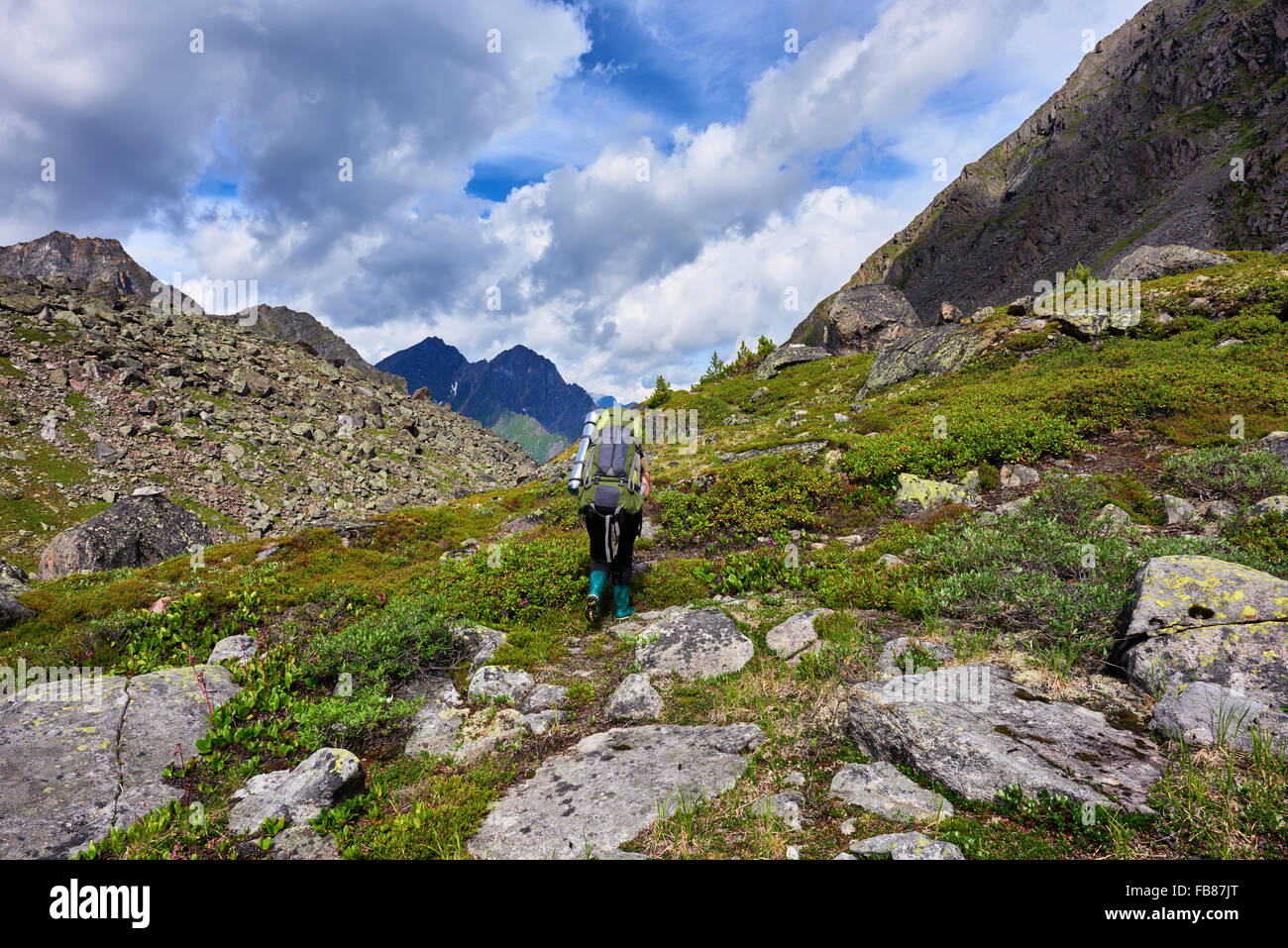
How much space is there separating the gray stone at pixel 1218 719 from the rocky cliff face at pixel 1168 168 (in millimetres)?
152117

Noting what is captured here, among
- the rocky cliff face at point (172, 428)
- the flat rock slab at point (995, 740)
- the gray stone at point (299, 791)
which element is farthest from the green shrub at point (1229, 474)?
the rocky cliff face at point (172, 428)

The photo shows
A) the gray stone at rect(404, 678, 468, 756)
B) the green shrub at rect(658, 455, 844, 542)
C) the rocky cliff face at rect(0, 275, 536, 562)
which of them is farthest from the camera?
the rocky cliff face at rect(0, 275, 536, 562)

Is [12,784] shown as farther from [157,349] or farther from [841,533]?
[157,349]

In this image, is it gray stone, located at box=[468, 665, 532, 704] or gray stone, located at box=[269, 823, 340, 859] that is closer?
gray stone, located at box=[269, 823, 340, 859]

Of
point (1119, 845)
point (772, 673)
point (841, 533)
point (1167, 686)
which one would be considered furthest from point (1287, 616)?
point (841, 533)

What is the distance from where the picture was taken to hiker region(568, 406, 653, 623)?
28.8 ft

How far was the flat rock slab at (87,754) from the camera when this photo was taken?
411cm

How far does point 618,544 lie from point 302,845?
5.92 m

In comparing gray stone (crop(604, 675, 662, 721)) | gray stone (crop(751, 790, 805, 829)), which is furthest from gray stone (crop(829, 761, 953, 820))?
gray stone (crop(604, 675, 662, 721))

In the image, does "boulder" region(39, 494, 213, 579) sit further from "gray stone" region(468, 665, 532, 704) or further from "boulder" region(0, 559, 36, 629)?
"gray stone" region(468, 665, 532, 704)

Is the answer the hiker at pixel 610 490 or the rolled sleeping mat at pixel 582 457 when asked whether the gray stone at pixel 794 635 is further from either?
the rolled sleeping mat at pixel 582 457

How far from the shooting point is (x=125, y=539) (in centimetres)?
2358

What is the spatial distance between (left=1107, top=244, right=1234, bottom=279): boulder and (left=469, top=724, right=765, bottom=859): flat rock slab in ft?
128

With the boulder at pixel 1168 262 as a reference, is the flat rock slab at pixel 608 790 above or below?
below
